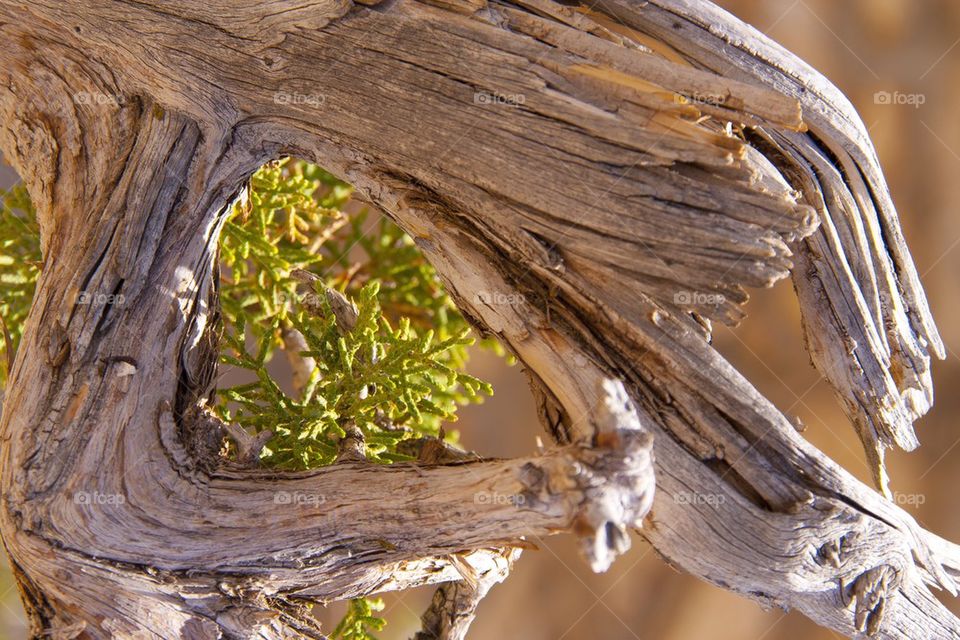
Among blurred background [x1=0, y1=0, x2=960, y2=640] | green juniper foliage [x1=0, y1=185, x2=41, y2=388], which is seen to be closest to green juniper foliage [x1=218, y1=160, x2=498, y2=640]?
green juniper foliage [x1=0, y1=185, x2=41, y2=388]

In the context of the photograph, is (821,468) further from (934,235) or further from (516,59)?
(934,235)

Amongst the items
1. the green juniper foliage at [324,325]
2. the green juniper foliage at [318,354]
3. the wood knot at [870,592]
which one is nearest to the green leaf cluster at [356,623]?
the green juniper foliage at [324,325]

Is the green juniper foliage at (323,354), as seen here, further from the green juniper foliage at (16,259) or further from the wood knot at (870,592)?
the wood knot at (870,592)

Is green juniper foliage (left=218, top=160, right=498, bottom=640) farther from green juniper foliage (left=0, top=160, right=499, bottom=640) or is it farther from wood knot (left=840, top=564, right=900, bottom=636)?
wood knot (left=840, top=564, right=900, bottom=636)

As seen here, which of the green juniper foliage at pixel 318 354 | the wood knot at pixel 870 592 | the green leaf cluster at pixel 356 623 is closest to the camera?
the wood knot at pixel 870 592

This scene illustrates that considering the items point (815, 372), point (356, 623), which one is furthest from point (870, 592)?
point (815, 372)

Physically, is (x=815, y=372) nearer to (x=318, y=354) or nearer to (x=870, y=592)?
(x=870, y=592)
